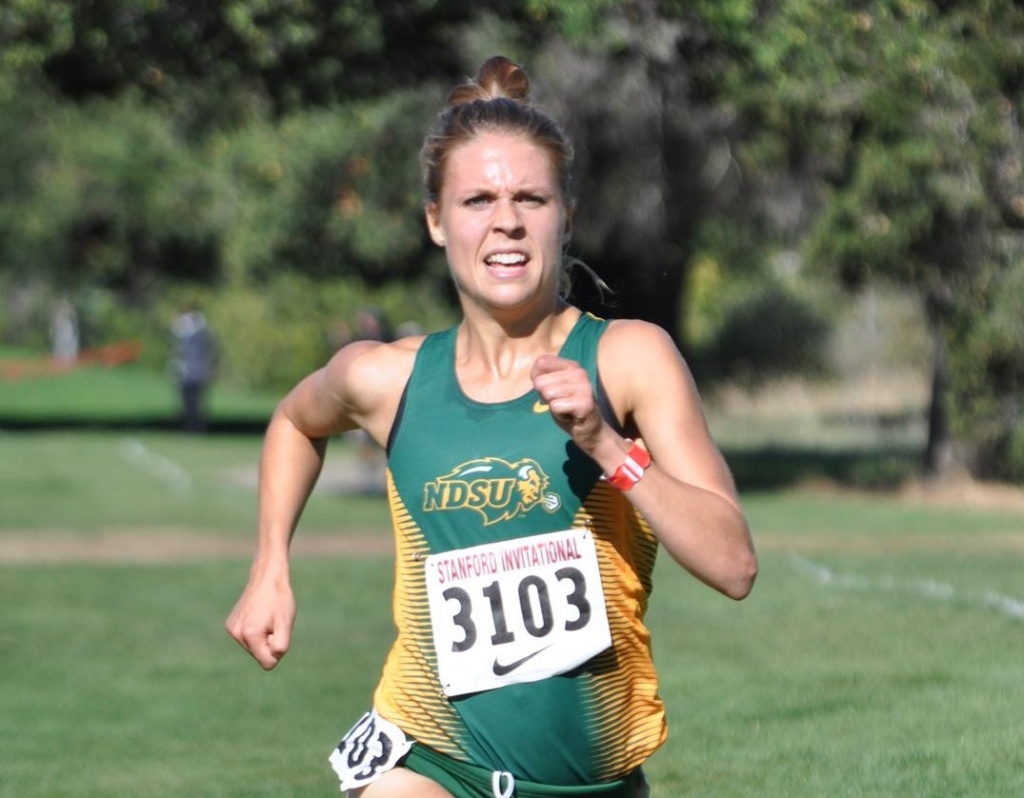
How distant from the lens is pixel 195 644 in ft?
40.0

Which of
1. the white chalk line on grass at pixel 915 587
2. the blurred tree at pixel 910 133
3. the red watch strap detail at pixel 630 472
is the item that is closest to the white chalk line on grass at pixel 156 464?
the blurred tree at pixel 910 133

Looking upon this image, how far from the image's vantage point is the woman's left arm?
11.8 feet

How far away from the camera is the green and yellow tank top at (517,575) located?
402 cm

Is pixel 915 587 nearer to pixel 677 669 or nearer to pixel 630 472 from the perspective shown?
pixel 677 669

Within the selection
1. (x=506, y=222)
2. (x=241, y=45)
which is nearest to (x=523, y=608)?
(x=506, y=222)

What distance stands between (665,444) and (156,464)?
25.9m

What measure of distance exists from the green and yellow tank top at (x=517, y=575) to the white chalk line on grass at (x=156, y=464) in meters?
20.7

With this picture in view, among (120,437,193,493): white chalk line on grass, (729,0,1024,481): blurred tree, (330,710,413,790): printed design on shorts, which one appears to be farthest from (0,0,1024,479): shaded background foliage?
(330,710,413,790): printed design on shorts

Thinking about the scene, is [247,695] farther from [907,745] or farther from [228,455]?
[228,455]

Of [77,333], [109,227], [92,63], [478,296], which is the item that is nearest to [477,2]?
[92,63]

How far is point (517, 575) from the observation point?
406 cm

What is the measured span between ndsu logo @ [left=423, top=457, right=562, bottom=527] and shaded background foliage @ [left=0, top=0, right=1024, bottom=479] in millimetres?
8749

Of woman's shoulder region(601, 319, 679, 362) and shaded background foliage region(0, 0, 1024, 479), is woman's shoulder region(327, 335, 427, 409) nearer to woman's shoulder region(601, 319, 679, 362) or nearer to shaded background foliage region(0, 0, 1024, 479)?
woman's shoulder region(601, 319, 679, 362)

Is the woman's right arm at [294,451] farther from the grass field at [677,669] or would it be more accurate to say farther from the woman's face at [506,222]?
the grass field at [677,669]
